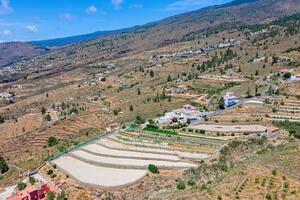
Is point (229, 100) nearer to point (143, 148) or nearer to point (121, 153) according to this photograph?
point (143, 148)

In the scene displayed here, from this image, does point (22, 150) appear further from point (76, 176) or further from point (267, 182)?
point (267, 182)

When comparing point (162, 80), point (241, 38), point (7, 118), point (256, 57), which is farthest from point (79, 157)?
point (241, 38)

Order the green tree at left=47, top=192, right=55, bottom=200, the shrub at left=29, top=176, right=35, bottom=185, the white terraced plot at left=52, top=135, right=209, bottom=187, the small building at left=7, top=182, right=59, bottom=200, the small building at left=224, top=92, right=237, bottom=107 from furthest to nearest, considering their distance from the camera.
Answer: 1. the small building at left=224, top=92, right=237, bottom=107
2. the shrub at left=29, top=176, right=35, bottom=185
3. the white terraced plot at left=52, top=135, right=209, bottom=187
4. the small building at left=7, top=182, right=59, bottom=200
5. the green tree at left=47, top=192, right=55, bottom=200

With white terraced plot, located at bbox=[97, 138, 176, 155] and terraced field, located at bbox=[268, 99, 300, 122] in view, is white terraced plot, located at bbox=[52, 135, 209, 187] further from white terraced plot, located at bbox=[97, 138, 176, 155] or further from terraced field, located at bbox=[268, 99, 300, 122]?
terraced field, located at bbox=[268, 99, 300, 122]

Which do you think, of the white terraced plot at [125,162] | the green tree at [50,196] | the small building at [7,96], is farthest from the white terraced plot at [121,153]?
the small building at [7,96]

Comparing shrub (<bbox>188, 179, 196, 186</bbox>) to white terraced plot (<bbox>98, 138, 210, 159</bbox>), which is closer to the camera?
shrub (<bbox>188, 179, 196, 186</bbox>)

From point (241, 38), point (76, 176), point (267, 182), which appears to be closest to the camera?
point (267, 182)

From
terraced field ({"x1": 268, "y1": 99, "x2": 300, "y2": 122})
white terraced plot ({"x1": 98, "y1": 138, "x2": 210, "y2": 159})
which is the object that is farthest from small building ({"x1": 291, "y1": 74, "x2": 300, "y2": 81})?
white terraced plot ({"x1": 98, "y1": 138, "x2": 210, "y2": 159})

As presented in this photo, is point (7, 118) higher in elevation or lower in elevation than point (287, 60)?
lower
